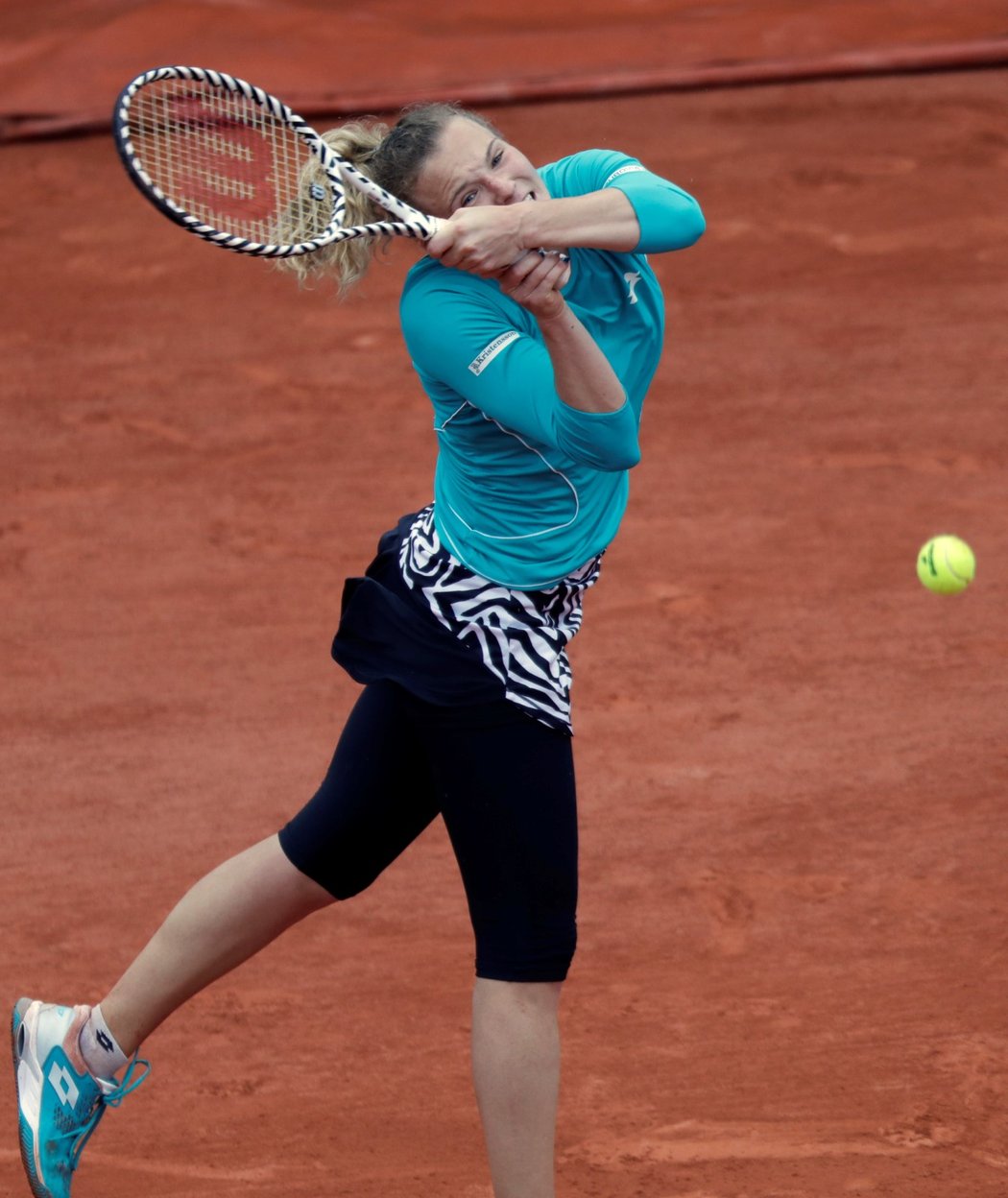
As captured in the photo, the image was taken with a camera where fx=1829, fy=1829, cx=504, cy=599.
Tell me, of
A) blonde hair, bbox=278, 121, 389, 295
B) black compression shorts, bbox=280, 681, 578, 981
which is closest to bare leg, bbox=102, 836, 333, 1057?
black compression shorts, bbox=280, 681, 578, 981

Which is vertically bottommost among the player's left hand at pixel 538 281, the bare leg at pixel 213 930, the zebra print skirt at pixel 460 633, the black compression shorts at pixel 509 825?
the bare leg at pixel 213 930

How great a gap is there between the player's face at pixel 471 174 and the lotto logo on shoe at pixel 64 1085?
154 centimetres

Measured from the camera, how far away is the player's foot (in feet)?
9.85

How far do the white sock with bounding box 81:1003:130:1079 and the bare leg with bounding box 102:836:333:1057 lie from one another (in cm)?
1

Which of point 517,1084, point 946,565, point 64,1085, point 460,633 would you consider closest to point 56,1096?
point 64,1085

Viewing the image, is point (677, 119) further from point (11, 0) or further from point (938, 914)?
point (938, 914)

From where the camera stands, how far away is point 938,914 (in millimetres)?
3787

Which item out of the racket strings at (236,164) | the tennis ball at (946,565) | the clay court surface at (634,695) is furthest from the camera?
the tennis ball at (946,565)

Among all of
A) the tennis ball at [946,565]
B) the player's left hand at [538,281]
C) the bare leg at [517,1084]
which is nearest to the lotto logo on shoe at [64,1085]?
the bare leg at [517,1084]

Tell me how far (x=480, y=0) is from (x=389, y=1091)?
6808 millimetres

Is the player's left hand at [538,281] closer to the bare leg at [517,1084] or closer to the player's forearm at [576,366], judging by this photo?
the player's forearm at [576,366]

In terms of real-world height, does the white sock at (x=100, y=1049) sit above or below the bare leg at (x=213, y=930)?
below

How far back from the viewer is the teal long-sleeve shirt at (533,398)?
2547mm

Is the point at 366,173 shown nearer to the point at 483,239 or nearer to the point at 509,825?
the point at 483,239
